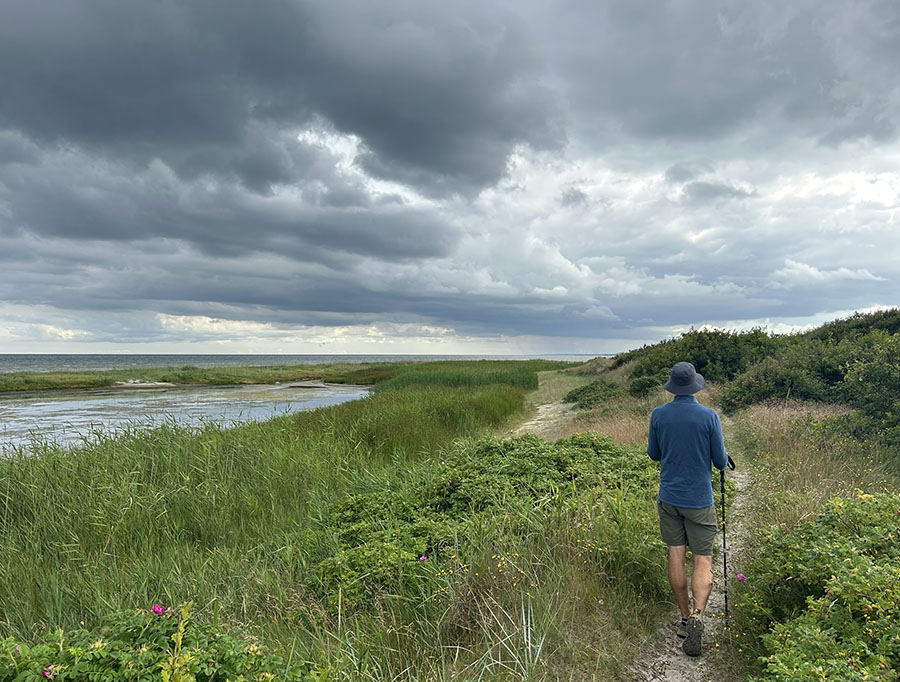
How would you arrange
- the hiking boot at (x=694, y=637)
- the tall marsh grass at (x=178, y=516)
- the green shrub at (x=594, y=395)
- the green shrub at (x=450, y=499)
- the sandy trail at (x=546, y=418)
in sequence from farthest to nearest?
the green shrub at (x=594, y=395) → the sandy trail at (x=546, y=418) → the tall marsh grass at (x=178, y=516) → the green shrub at (x=450, y=499) → the hiking boot at (x=694, y=637)

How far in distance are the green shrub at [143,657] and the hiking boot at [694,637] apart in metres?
3.03

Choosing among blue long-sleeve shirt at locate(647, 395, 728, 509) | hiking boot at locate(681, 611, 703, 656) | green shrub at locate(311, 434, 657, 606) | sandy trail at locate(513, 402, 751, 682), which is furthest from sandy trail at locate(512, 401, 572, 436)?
hiking boot at locate(681, 611, 703, 656)

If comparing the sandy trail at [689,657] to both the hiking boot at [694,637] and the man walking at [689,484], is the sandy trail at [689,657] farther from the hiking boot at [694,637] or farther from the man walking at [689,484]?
the man walking at [689,484]

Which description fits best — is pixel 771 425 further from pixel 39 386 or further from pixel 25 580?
pixel 39 386

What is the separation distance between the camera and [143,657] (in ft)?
8.73

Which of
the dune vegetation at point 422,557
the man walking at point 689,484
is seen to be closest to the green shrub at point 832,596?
the dune vegetation at point 422,557

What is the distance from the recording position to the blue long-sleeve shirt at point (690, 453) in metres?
4.23

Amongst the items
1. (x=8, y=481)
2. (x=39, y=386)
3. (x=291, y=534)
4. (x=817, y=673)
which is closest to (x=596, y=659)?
(x=817, y=673)

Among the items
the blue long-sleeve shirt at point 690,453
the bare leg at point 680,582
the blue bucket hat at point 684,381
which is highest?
the blue bucket hat at point 684,381

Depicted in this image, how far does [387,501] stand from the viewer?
6977 millimetres

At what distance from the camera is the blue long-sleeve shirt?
423cm

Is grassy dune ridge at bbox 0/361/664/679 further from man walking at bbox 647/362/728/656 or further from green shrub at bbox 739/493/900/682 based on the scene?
green shrub at bbox 739/493/900/682

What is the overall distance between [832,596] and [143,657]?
4.49 m

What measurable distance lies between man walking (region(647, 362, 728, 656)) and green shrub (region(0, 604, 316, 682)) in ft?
10.5
